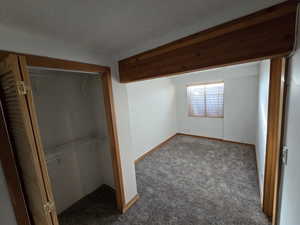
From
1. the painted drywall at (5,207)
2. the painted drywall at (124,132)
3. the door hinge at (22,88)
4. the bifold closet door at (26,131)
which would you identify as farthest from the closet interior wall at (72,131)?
the door hinge at (22,88)

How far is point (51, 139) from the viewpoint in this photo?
191 centimetres

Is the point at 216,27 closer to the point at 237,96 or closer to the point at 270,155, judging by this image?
the point at 270,155

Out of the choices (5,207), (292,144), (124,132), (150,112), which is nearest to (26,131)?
(5,207)

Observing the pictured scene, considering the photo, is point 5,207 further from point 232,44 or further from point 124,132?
point 232,44

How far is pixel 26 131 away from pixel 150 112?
3.00 metres

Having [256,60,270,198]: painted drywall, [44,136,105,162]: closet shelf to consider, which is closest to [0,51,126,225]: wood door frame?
[44,136,105,162]: closet shelf

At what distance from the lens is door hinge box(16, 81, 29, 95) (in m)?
0.85

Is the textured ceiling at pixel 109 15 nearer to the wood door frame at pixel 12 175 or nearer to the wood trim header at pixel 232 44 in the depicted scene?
the wood trim header at pixel 232 44

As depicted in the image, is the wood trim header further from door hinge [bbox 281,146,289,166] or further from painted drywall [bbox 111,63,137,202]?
door hinge [bbox 281,146,289,166]

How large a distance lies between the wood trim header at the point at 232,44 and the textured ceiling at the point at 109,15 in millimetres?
89

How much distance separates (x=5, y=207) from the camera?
1096mm

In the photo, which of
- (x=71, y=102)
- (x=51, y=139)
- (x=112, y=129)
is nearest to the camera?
(x=112, y=129)

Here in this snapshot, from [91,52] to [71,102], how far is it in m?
0.99

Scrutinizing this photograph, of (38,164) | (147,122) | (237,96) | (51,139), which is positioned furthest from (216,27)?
(237,96)
